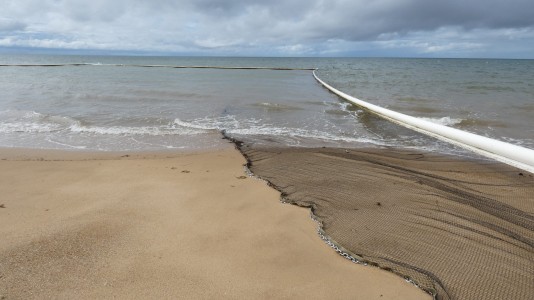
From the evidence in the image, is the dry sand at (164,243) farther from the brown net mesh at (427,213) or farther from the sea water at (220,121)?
the sea water at (220,121)

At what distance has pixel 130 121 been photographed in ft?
32.5

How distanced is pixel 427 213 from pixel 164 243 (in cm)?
290

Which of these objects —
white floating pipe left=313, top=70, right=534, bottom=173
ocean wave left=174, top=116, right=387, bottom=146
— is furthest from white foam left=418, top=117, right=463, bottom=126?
ocean wave left=174, top=116, right=387, bottom=146

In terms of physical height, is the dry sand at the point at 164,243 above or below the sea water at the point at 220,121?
below

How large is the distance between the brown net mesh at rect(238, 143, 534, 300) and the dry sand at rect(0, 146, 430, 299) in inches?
13.2

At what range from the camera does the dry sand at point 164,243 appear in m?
2.52

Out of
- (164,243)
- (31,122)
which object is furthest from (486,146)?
(31,122)

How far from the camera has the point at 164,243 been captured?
10.2 ft

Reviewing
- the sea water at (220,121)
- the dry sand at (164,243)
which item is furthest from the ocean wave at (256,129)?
the dry sand at (164,243)

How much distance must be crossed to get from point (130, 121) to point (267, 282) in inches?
339

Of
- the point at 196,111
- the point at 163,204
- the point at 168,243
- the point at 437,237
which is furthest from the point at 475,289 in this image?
the point at 196,111

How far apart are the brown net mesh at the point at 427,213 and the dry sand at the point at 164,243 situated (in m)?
0.34

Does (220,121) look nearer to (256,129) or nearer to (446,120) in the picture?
(256,129)

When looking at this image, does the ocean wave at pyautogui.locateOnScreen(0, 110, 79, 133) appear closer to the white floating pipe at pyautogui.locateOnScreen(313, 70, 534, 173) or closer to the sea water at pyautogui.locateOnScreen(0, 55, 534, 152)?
the sea water at pyautogui.locateOnScreen(0, 55, 534, 152)
